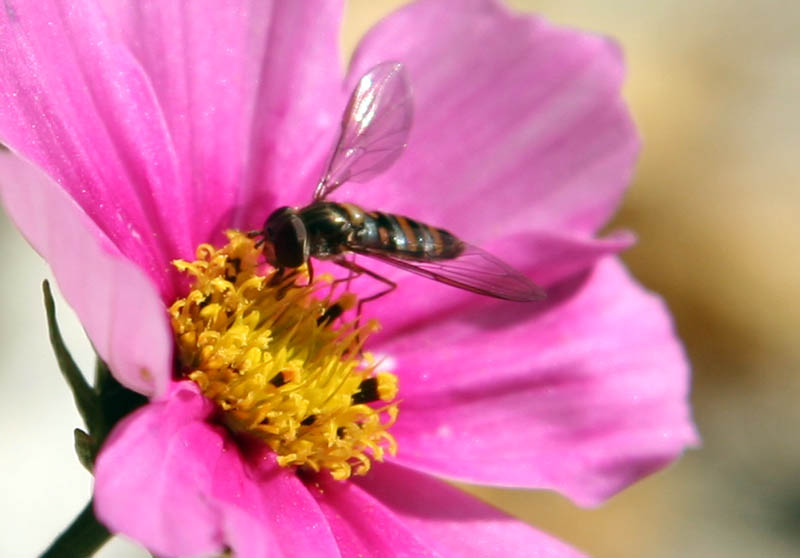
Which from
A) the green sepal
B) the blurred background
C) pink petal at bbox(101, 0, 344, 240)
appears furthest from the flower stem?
the blurred background

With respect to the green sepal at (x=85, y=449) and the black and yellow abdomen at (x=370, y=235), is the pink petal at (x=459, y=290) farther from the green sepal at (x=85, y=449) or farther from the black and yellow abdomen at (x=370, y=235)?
the green sepal at (x=85, y=449)

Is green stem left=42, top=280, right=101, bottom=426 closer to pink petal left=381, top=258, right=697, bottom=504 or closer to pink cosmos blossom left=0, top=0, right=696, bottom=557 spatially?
pink cosmos blossom left=0, top=0, right=696, bottom=557

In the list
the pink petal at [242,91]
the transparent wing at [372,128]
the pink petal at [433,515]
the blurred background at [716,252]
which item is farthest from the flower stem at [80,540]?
the blurred background at [716,252]

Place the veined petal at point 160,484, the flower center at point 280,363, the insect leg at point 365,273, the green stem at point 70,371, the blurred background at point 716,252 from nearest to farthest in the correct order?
the veined petal at point 160,484 < the green stem at point 70,371 < the flower center at point 280,363 < the insect leg at point 365,273 < the blurred background at point 716,252

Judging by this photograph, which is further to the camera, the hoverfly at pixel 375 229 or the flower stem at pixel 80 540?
the hoverfly at pixel 375 229

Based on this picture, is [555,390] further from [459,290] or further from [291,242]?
[291,242]

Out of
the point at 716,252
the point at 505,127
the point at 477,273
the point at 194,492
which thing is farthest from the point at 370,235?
the point at 716,252

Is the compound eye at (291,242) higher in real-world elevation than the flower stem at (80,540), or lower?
higher

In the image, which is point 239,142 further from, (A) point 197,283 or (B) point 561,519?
(B) point 561,519

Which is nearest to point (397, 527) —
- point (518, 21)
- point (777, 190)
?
point (518, 21)
